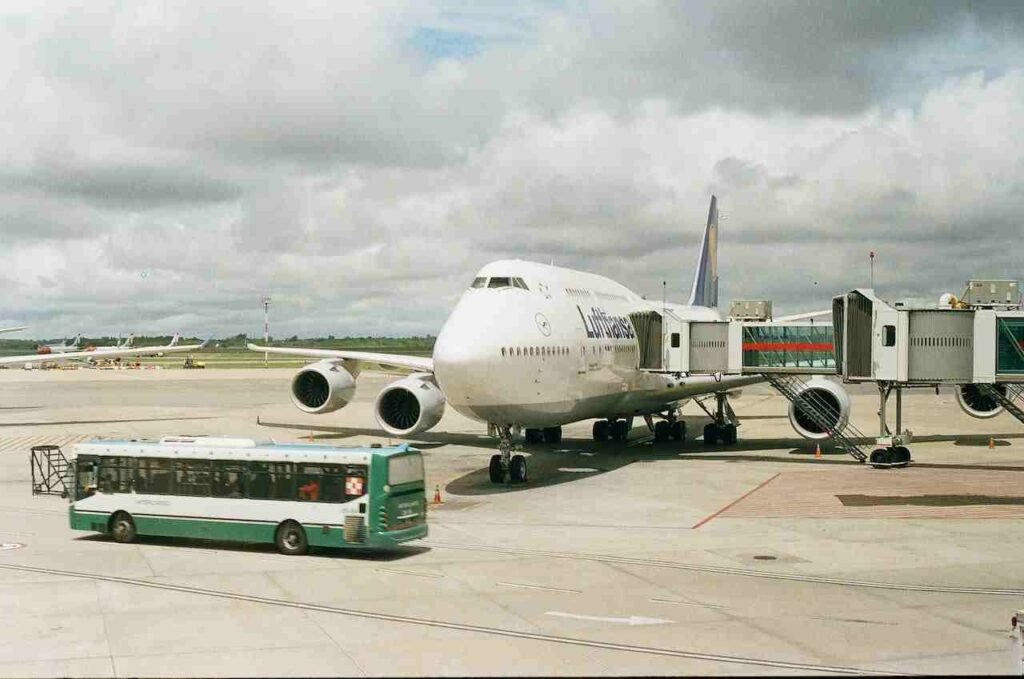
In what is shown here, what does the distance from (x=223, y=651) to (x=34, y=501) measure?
1959 cm

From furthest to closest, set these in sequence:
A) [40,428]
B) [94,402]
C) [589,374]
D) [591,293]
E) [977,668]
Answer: [94,402], [40,428], [591,293], [589,374], [977,668]

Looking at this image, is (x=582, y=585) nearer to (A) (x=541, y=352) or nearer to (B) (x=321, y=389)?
(A) (x=541, y=352)

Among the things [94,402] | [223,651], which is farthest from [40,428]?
[223,651]

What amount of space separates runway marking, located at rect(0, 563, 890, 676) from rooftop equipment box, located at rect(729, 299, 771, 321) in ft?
99.0

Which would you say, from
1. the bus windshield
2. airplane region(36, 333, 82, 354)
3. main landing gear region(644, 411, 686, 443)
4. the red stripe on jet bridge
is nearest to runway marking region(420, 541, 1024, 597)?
the bus windshield

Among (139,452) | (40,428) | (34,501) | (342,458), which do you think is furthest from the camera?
(40,428)

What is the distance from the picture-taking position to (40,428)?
180 ft

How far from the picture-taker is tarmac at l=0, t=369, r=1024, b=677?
14602 millimetres

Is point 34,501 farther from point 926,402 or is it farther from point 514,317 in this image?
point 926,402

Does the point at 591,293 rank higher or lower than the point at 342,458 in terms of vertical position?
higher

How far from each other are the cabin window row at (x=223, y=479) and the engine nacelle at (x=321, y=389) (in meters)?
21.0

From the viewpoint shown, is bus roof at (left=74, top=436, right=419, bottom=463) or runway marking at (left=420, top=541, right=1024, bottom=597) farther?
bus roof at (left=74, top=436, right=419, bottom=463)

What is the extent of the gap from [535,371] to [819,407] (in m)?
15.7

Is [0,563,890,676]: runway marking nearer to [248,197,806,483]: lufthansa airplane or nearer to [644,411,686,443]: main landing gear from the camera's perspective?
[248,197,806,483]: lufthansa airplane
